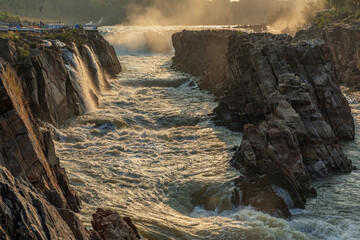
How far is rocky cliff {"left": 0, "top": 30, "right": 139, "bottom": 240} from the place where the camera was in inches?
426

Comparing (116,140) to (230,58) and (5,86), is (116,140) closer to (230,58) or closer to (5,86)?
(230,58)

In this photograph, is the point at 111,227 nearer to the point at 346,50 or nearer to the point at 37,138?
the point at 37,138

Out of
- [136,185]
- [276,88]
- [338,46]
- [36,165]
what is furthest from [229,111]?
[338,46]

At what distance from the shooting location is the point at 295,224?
22500 millimetres

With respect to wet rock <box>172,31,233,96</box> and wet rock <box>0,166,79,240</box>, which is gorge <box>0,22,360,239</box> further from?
wet rock <box>172,31,233,96</box>

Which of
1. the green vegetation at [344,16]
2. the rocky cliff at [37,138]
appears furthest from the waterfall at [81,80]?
the green vegetation at [344,16]

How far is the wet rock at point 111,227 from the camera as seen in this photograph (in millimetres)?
15820

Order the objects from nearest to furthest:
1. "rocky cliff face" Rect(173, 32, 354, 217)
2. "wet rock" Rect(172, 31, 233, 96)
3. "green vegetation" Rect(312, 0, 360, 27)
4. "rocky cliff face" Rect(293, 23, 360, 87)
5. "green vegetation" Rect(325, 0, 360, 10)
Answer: "rocky cliff face" Rect(173, 32, 354, 217)
"rocky cliff face" Rect(293, 23, 360, 87)
"wet rock" Rect(172, 31, 233, 96)
"green vegetation" Rect(312, 0, 360, 27)
"green vegetation" Rect(325, 0, 360, 10)

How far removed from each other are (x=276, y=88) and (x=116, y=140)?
14.3m

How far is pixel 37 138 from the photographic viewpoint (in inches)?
822

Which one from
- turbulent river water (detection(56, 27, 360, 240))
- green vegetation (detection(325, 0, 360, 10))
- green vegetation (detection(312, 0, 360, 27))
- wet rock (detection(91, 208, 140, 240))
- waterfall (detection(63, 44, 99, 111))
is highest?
green vegetation (detection(325, 0, 360, 10))

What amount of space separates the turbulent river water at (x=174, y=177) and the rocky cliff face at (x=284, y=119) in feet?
3.57

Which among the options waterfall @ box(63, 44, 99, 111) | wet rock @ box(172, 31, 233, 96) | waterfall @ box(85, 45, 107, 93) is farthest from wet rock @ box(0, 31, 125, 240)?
wet rock @ box(172, 31, 233, 96)

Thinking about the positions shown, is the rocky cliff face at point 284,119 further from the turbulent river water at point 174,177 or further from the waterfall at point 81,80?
the waterfall at point 81,80
